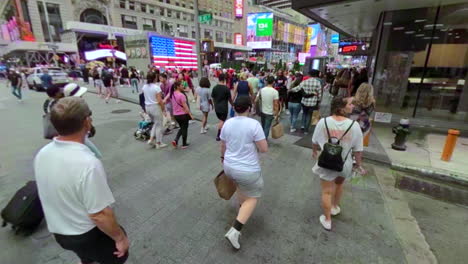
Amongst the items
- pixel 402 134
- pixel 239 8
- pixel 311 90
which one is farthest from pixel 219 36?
pixel 402 134

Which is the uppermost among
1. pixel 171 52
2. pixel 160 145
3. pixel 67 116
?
pixel 171 52

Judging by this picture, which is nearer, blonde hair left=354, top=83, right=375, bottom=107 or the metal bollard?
blonde hair left=354, top=83, right=375, bottom=107

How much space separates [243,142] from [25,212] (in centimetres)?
279

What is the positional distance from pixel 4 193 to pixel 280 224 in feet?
14.8

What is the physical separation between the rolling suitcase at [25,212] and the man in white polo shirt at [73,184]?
5.86 ft

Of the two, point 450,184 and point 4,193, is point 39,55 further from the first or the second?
point 450,184

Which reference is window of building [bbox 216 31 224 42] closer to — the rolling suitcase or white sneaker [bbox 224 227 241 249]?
the rolling suitcase

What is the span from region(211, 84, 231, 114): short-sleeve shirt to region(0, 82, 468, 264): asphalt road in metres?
1.15

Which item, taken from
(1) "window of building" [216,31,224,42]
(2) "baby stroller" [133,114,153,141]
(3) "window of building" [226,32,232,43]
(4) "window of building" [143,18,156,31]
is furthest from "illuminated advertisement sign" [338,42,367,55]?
(3) "window of building" [226,32,232,43]

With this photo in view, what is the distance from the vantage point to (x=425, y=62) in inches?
325

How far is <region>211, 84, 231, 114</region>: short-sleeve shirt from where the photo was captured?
5637 millimetres

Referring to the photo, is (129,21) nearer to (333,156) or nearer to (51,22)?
(51,22)

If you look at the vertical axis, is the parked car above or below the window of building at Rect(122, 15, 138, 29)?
below

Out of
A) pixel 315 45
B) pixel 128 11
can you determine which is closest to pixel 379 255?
pixel 128 11
